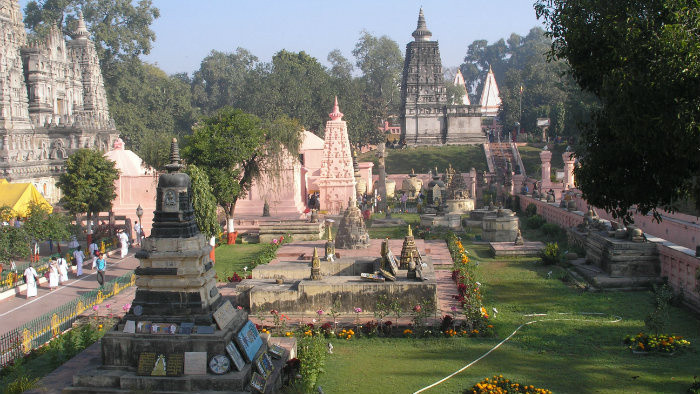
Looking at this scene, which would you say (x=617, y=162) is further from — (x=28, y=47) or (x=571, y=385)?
(x=28, y=47)

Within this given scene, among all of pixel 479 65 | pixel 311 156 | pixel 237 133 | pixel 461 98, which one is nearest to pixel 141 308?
pixel 237 133

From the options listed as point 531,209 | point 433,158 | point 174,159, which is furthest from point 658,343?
point 433,158

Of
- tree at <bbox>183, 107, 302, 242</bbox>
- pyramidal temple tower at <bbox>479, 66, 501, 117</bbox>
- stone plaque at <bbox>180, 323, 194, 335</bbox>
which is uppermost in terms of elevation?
pyramidal temple tower at <bbox>479, 66, 501, 117</bbox>

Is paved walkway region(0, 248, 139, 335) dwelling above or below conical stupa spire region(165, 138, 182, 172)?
below

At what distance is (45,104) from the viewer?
47.0m

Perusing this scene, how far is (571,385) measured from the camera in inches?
389

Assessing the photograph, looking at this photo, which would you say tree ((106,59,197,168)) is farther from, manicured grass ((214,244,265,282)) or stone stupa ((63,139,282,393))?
stone stupa ((63,139,282,393))

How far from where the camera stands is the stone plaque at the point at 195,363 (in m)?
9.48

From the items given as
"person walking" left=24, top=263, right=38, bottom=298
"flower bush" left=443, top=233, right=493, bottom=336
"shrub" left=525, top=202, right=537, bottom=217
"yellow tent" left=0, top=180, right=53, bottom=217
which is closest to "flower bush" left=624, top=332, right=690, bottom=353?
"flower bush" left=443, top=233, right=493, bottom=336

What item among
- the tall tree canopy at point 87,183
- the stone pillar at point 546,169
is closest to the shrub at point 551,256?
the tall tree canopy at point 87,183

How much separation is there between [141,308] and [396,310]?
202 inches

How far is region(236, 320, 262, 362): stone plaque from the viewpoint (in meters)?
9.88

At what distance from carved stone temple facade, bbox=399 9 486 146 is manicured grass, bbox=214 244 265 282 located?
38.4 metres

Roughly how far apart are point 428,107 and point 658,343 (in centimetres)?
5101
